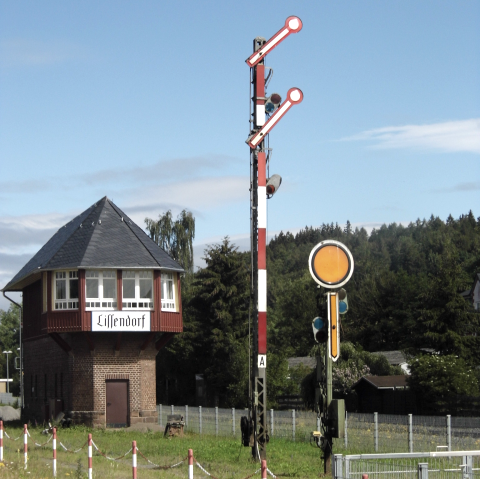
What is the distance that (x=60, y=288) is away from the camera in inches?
Answer: 1446

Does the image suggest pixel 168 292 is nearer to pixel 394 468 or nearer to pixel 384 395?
pixel 384 395

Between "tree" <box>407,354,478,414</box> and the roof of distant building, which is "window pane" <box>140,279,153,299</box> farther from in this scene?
the roof of distant building

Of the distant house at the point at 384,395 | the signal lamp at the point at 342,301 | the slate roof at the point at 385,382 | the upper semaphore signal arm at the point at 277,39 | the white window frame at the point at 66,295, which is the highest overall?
the upper semaphore signal arm at the point at 277,39

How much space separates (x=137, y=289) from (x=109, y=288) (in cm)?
121

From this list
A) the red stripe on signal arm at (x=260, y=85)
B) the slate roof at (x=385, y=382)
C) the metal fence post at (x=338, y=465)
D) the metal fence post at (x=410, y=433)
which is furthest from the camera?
the slate roof at (x=385, y=382)

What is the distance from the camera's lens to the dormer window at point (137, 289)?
119 ft

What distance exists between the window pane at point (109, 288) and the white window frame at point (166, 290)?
7.82ft

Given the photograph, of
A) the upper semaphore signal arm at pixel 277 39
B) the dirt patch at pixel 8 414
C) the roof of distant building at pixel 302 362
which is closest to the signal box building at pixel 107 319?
the dirt patch at pixel 8 414

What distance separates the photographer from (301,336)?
8244 centimetres

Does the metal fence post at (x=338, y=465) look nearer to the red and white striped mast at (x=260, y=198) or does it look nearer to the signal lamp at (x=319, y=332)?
the signal lamp at (x=319, y=332)

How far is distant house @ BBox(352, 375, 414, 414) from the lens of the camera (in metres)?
42.2

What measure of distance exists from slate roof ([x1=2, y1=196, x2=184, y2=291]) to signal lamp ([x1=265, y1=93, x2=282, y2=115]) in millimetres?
16515

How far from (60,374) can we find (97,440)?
9129mm

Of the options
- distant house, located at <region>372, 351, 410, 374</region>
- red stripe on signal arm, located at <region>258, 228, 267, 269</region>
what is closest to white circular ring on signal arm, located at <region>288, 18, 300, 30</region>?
red stripe on signal arm, located at <region>258, 228, 267, 269</region>
